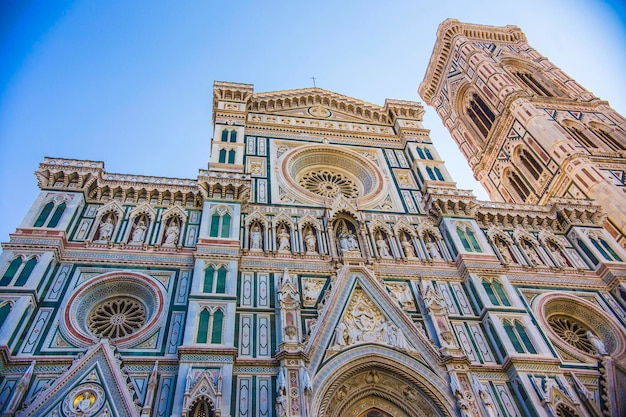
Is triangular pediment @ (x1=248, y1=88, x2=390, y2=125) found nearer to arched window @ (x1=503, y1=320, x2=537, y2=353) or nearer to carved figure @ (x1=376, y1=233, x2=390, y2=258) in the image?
carved figure @ (x1=376, y1=233, x2=390, y2=258)

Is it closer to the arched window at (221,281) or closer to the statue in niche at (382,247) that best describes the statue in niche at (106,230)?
the arched window at (221,281)

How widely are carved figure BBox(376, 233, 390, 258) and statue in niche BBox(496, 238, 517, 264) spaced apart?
11.4ft

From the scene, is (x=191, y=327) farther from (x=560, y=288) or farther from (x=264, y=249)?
(x=560, y=288)

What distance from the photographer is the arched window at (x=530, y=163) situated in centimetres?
2382

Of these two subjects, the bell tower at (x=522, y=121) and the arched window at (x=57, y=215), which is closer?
the arched window at (x=57, y=215)

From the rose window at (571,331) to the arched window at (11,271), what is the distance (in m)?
13.2

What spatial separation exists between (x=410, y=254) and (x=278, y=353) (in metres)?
5.32

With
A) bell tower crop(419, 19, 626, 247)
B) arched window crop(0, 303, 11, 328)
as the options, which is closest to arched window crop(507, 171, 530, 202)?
bell tower crop(419, 19, 626, 247)

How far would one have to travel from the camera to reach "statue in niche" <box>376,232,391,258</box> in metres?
14.2

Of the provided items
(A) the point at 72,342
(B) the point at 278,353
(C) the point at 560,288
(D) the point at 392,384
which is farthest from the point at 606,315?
(A) the point at 72,342

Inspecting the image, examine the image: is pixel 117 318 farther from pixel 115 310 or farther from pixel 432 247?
pixel 432 247

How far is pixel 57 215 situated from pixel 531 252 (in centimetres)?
1328

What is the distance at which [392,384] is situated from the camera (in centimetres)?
1118

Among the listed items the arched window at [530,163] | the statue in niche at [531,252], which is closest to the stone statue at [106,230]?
the statue in niche at [531,252]
